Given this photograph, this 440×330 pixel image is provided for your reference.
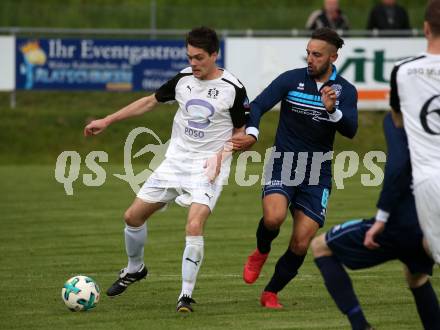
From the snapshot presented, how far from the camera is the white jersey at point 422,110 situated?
5852 millimetres

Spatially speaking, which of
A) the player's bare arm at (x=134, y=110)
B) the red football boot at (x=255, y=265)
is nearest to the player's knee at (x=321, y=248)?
the red football boot at (x=255, y=265)

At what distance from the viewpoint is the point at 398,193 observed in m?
5.94

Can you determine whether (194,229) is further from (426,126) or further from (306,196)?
(426,126)

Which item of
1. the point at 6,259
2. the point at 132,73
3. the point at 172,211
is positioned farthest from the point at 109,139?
the point at 6,259

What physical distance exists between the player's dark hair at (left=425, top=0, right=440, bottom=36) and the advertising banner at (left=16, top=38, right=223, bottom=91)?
14932 mm

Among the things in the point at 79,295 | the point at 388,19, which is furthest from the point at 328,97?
the point at 388,19

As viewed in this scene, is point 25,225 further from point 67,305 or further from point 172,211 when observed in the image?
point 67,305

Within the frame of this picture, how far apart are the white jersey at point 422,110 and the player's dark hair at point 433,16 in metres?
0.15

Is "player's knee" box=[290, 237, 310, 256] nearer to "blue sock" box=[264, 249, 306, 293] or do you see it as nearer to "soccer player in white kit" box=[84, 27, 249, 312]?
"blue sock" box=[264, 249, 306, 293]

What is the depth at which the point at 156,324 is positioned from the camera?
754 cm

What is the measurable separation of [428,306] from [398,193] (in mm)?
931

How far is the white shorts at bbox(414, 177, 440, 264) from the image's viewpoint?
19.1 feet

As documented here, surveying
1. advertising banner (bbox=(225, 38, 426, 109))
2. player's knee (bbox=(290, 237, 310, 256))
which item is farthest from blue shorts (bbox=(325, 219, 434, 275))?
advertising banner (bbox=(225, 38, 426, 109))

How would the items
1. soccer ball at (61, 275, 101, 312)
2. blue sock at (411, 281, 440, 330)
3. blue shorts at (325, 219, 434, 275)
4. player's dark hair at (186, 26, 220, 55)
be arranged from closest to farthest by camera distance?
blue shorts at (325, 219, 434, 275) < blue sock at (411, 281, 440, 330) < soccer ball at (61, 275, 101, 312) < player's dark hair at (186, 26, 220, 55)
